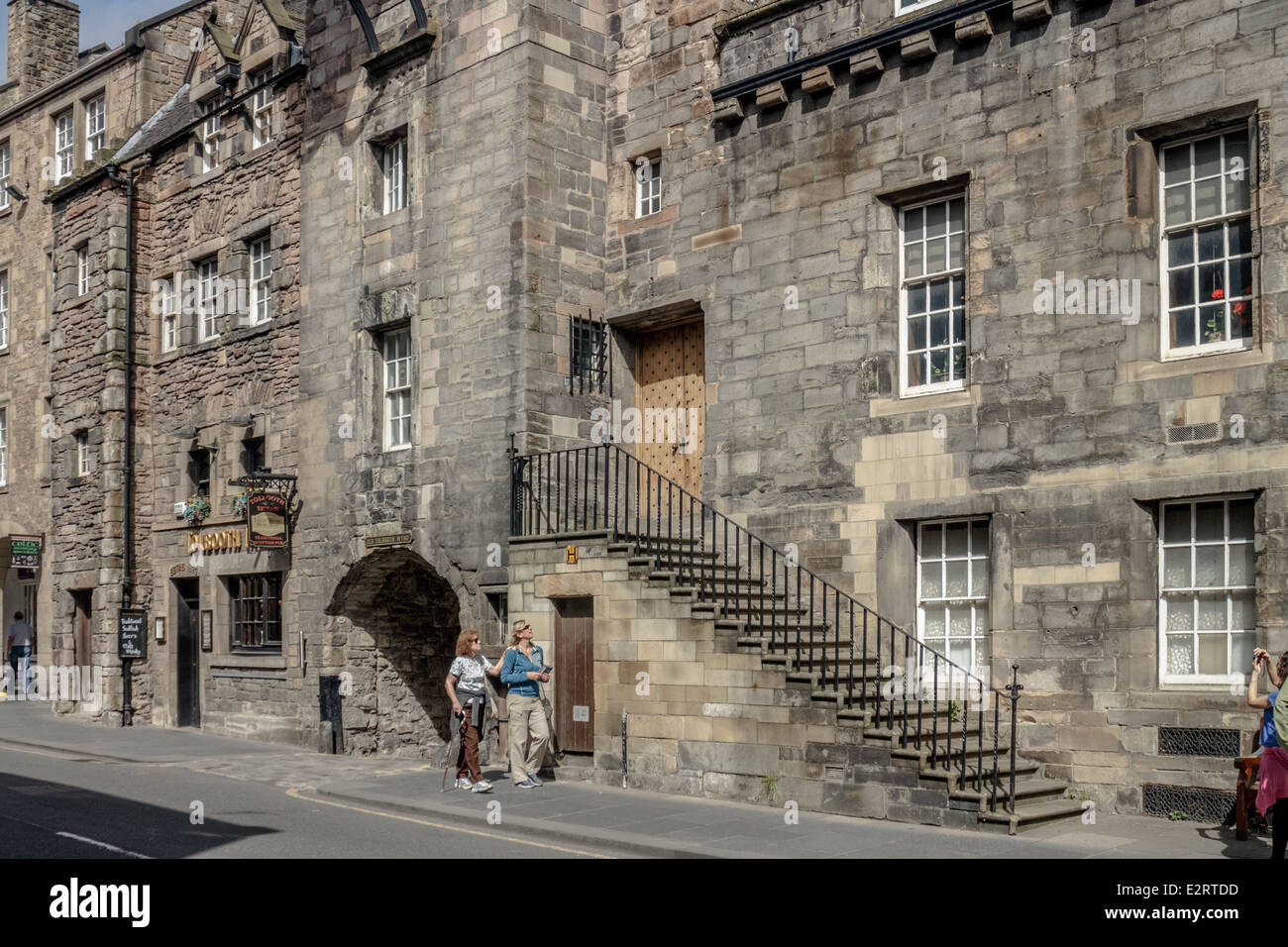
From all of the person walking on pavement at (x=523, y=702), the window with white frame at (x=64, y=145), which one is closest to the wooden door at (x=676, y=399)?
the person walking on pavement at (x=523, y=702)

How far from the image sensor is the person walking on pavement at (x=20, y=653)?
30047 mm

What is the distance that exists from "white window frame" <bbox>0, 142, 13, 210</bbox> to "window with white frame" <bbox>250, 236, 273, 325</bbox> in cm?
1097

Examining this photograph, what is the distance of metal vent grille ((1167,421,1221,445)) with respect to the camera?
12594 millimetres

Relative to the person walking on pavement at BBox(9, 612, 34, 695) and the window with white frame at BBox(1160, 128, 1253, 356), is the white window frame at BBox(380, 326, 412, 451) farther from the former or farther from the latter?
the person walking on pavement at BBox(9, 612, 34, 695)

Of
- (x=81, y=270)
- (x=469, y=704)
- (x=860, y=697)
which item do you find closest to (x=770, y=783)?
(x=860, y=697)

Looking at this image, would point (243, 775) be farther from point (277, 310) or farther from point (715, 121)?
point (715, 121)

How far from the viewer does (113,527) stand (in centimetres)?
2530

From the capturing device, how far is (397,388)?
20.0 m

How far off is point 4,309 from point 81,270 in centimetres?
449

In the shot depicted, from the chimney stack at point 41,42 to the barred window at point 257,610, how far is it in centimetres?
1475

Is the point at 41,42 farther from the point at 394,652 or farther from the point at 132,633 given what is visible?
the point at 394,652

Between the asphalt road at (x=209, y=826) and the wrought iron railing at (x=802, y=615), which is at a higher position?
the wrought iron railing at (x=802, y=615)

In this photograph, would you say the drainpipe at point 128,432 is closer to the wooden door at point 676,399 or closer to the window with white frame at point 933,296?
the wooden door at point 676,399

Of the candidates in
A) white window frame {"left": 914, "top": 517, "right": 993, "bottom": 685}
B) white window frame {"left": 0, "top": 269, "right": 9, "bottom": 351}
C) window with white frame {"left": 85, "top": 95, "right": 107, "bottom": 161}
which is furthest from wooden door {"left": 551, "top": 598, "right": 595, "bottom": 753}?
white window frame {"left": 0, "top": 269, "right": 9, "bottom": 351}
